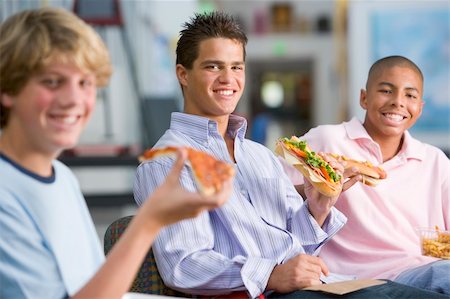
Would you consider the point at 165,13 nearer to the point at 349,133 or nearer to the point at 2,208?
the point at 349,133

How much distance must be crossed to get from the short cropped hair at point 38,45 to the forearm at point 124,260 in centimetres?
26

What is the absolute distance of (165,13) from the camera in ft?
30.6

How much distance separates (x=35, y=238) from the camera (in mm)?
1076

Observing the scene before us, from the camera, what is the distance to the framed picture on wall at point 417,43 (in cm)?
718

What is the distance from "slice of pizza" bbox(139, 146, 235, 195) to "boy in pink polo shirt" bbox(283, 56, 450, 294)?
3.04ft

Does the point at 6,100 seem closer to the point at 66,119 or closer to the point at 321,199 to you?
the point at 66,119

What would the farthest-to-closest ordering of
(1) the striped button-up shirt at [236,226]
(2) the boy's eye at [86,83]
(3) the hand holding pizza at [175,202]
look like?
(1) the striped button-up shirt at [236,226]
(2) the boy's eye at [86,83]
(3) the hand holding pizza at [175,202]

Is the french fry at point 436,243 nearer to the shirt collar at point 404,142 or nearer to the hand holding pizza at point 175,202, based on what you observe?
the shirt collar at point 404,142

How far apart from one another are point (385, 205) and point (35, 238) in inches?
47.8

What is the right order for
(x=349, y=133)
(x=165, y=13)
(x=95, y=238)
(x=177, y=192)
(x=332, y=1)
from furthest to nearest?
(x=332, y=1) < (x=165, y=13) < (x=349, y=133) < (x=95, y=238) < (x=177, y=192)

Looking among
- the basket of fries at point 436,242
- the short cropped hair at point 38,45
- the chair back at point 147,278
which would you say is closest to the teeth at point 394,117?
the basket of fries at point 436,242

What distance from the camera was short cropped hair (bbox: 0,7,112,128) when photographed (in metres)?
1.06

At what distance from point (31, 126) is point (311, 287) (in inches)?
A: 32.1

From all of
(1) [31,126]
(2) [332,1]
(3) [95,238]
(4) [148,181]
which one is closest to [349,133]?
(4) [148,181]
